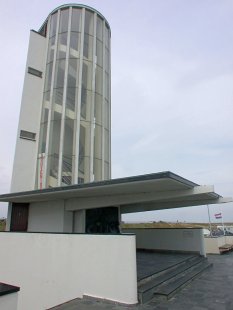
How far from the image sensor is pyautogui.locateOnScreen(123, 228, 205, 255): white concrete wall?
13.1 m

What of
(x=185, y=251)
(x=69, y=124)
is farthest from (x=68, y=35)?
(x=185, y=251)

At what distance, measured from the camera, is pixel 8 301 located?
358 cm

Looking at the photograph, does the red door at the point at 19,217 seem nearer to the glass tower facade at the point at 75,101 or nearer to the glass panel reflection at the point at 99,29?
the glass tower facade at the point at 75,101

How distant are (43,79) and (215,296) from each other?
16.2 m

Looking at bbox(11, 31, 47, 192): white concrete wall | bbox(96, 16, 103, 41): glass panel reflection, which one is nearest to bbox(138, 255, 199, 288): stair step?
bbox(11, 31, 47, 192): white concrete wall

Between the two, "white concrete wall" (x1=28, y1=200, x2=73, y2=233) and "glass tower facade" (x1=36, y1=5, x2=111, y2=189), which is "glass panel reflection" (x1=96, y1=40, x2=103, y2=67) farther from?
"white concrete wall" (x1=28, y1=200, x2=73, y2=233)

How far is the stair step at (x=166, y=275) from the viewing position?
7016 mm

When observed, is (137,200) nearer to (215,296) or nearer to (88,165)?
(215,296)

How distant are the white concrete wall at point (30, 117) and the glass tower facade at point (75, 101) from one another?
392 mm

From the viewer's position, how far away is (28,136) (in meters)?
17.0

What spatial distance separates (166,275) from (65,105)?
39.1 feet

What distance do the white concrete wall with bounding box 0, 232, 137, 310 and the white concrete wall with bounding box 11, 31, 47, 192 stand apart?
6.50 m

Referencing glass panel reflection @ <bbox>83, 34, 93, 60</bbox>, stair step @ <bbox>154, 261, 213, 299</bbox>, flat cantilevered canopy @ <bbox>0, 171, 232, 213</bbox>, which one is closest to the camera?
stair step @ <bbox>154, 261, 213, 299</bbox>

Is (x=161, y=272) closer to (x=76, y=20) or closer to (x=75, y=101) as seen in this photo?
(x=75, y=101)
